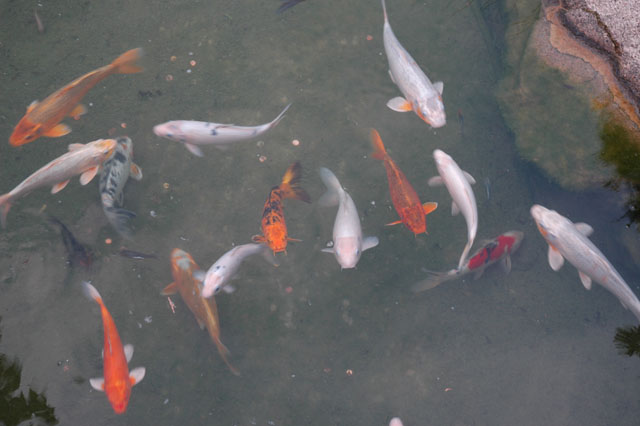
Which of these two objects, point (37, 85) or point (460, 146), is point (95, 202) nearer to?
point (37, 85)

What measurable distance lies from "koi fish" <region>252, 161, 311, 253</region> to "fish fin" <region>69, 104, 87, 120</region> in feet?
6.37

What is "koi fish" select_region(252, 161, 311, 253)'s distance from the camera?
348 centimetres

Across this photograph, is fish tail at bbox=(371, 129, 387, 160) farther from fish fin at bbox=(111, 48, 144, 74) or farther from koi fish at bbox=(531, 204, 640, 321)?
fish fin at bbox=(111, 48, 144, 74)

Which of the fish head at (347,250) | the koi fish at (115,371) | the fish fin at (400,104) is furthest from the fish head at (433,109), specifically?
the koi fish at (115,371)

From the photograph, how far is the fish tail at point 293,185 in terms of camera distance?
384 cm

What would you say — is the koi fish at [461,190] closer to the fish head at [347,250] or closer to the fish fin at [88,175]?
the fish head at [347,250]

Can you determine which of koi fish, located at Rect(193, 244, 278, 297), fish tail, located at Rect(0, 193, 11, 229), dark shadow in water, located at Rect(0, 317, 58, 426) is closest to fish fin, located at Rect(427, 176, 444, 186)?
koi fish, located at Rect(193, 244, 278, 297)

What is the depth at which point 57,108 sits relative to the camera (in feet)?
11.6

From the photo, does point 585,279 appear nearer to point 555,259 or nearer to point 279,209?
point 555,259

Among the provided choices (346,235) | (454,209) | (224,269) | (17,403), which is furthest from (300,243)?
(17,403)

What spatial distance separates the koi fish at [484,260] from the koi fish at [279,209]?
1291 mm

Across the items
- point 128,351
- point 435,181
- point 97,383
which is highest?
point 435,181

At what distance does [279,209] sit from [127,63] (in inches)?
75.4

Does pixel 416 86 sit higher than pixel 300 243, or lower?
higher
